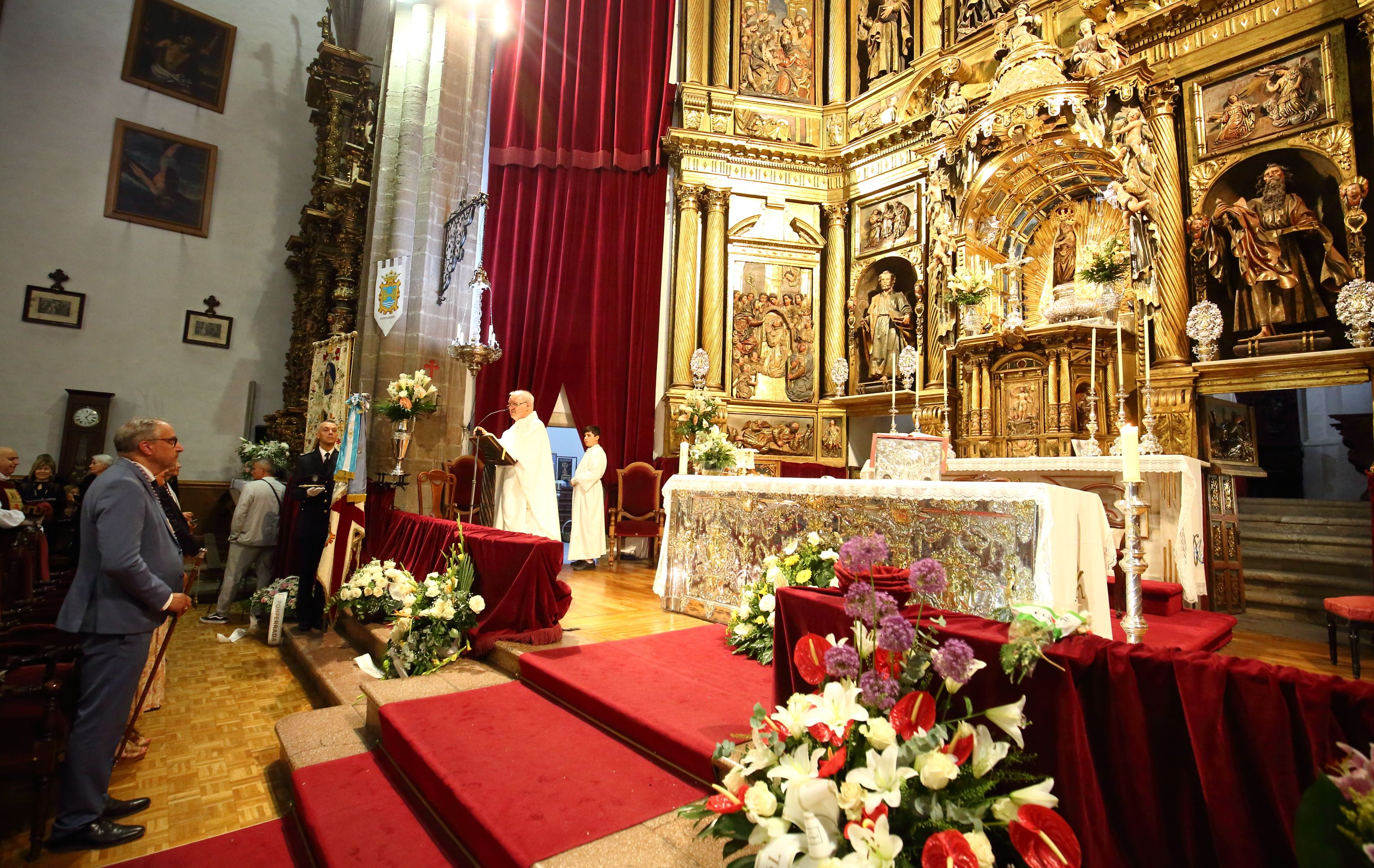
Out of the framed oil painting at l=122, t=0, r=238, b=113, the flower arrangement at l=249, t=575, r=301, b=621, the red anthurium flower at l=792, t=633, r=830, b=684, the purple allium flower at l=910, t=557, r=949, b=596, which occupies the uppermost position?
the framed oil painting at l=122, t=0, r=238, b=113

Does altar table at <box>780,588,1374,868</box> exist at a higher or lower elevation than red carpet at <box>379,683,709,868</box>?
higher

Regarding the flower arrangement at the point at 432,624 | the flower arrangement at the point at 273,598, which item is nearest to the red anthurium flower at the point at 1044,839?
the flower arrangement at the point at 432,624

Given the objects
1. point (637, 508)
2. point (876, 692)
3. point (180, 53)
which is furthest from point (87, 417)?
point (876, 692)

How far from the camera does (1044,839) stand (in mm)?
1158

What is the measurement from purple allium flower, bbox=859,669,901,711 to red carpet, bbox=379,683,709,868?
1115mm

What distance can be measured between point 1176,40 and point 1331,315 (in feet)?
11.5

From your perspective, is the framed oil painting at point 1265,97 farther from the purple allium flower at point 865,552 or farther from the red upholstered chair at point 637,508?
the purple allium flower at point 865,552

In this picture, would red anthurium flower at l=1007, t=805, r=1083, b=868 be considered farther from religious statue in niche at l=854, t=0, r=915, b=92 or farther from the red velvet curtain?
religious statue in niche at l=854, t=0, r=915, b=92

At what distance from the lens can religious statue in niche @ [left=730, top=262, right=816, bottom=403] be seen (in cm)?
996

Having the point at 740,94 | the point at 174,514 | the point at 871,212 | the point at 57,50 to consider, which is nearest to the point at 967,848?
the point at 174,514

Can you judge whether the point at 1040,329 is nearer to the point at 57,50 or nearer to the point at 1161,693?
the point at 1161,693

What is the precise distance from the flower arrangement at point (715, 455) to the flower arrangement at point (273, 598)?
354 centimetres

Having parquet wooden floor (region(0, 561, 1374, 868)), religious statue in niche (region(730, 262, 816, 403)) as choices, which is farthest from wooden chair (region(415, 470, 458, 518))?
religious statue in niche (region(730, 262, 816, 403))

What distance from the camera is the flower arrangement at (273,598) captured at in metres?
5.51
